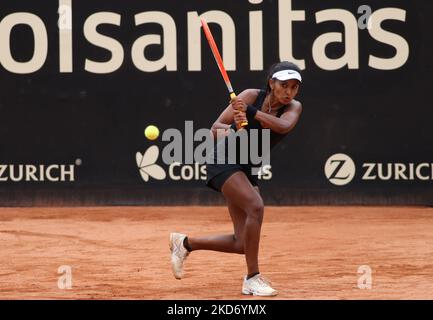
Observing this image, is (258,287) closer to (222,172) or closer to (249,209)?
(249,209)

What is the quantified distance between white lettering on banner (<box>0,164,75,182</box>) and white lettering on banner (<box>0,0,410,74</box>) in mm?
1215

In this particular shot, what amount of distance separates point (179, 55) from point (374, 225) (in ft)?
11.2

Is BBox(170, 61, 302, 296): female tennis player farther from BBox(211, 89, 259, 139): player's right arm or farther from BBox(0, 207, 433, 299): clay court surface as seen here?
BBox(0, 207, 433, 299): clay court surface

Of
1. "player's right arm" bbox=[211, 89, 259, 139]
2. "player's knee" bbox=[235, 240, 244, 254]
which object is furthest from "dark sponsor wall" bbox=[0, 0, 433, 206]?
"player's knee" bbox=[235, 240, 244, 254]

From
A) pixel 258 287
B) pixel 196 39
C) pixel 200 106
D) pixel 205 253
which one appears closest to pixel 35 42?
pixel 196 39

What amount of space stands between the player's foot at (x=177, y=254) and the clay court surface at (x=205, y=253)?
0.10 metres

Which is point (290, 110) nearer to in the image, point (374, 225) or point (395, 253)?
point (395, 253)

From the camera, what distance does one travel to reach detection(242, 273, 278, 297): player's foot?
19.9 ft

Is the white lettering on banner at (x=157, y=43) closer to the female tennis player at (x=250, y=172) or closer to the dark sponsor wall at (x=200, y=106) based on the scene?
the dark sponsor wall at (x=200, y=106)

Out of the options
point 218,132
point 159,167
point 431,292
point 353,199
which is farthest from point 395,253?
point 159,167

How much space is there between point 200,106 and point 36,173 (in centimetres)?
223

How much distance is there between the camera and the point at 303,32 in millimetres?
11914

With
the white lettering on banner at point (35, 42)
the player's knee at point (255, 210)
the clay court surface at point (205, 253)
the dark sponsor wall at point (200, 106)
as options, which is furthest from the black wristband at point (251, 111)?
the white lettering on banner at point (35, 42)

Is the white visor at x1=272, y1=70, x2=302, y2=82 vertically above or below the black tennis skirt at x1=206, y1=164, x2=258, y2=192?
above
